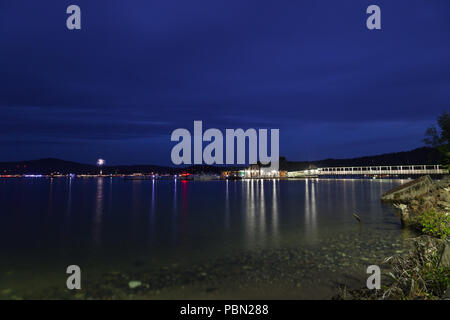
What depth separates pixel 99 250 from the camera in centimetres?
1541

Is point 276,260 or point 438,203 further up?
point 438,203

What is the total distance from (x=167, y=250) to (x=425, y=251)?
11262mm

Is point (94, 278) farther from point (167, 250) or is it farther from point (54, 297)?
point (167, 250)

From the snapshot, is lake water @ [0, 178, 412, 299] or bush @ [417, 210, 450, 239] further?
bush @ [417, 210, 450, 239]

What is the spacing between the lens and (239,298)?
28.8 ft

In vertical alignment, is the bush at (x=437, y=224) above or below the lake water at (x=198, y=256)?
above

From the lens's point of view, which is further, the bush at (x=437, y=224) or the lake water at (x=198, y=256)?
the bush at (x=437, y=224)

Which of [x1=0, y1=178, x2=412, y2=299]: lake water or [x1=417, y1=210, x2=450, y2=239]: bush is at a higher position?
[x1=417, y1=210, x2=450, y2=239]: bush

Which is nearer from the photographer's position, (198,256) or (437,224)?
(437,224)

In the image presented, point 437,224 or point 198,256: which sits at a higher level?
point 437,224
